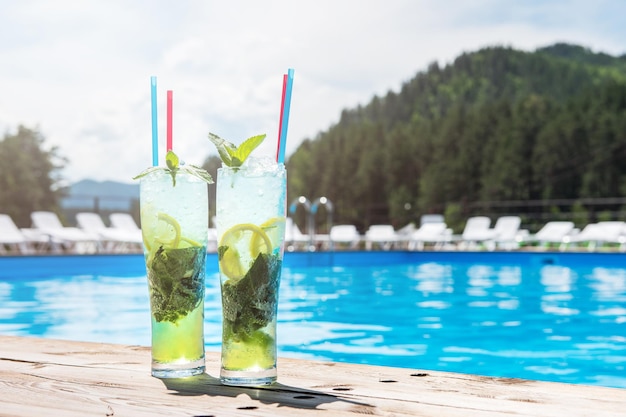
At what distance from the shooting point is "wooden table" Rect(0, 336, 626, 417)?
3.89ft

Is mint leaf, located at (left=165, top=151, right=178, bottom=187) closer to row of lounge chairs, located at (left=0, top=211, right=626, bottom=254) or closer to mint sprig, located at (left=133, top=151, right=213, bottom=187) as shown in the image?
mint sprig, located at (left=133, top=151, right=213, bottom=187)

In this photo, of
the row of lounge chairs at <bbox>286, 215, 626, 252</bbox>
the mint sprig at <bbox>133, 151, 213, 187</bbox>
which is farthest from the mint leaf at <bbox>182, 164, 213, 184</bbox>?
the row of lounge chairs at <bbox>286, 215, 626, 252</bbox>

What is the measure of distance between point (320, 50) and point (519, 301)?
33412mm

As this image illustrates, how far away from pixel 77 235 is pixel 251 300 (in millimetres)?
11700

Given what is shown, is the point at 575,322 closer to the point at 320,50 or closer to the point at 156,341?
the point at 156,341

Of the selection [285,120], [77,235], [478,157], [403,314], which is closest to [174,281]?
[285,120]

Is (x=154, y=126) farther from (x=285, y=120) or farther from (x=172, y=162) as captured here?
(x=285, y=120)

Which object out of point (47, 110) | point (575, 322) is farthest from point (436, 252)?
point (47, 110)

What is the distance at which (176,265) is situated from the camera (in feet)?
4.99

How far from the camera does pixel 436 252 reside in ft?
46.0

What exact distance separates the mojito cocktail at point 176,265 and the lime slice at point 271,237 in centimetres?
16

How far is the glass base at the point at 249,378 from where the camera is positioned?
140 cm

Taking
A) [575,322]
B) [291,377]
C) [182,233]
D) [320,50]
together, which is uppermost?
[320,50]

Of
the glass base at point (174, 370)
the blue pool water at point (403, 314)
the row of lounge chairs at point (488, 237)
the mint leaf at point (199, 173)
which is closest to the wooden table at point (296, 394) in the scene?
the glass base at point (174, 370)
